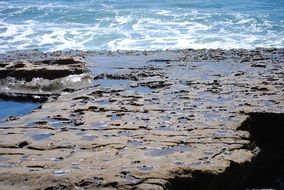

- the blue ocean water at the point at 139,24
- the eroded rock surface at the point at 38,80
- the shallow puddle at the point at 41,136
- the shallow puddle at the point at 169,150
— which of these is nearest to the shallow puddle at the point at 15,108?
the eroded rock surface at the point at 38,80

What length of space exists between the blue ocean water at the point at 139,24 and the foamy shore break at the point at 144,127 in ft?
16.8

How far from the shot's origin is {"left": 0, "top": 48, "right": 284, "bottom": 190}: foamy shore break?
238 centimetres

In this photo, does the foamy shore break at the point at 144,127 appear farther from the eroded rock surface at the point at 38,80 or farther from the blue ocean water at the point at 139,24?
the blue ocean water at the point at 139,24

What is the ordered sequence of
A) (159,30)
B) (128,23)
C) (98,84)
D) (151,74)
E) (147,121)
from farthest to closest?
(128,23) → (159,30) → (151,74) → (98,84) → (147,121)

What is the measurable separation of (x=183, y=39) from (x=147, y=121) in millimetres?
8343

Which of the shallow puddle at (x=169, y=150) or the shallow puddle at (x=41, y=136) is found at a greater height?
the shallow puddle at (x=41, y=136)

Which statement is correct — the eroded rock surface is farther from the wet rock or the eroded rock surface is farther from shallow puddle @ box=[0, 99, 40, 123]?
shallow puddle @ box=[0, 99, 40, 123]

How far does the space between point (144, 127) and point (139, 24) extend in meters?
11.4

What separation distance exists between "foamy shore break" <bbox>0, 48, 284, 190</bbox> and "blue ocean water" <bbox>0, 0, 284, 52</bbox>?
16.8 feet

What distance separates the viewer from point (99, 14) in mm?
16797

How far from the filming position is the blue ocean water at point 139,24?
438 inches

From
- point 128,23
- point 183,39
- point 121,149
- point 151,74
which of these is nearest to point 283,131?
point 121,149

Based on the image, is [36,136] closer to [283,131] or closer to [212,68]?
[283,131]

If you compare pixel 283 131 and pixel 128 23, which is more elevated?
pixel 128 23
